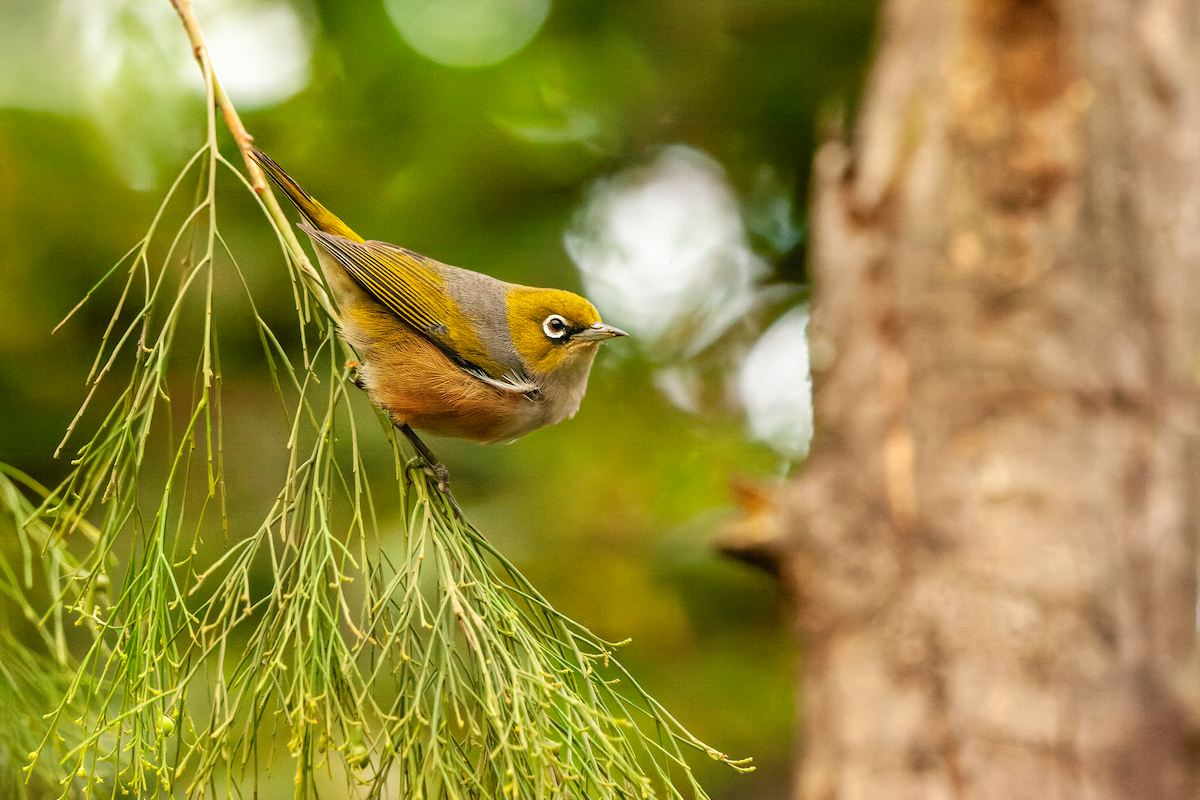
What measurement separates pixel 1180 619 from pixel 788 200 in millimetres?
3488

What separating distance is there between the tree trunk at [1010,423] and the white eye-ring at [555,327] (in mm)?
1222

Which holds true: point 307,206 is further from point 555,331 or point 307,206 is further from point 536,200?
point 536,200

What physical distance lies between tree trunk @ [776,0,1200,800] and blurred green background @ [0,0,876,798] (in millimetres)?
972

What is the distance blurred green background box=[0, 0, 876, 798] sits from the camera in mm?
4547

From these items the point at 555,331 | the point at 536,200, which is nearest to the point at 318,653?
the point at 555,331

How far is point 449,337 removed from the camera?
10.4 ft

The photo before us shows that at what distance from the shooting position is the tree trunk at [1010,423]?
336 centimetres

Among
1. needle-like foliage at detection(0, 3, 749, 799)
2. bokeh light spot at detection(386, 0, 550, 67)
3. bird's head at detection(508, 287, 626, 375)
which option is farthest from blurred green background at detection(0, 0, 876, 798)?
needle-like foliage at detection(0, 3, 749, 799)

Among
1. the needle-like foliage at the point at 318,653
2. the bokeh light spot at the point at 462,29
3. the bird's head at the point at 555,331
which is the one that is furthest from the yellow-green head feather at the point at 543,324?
the bokeh light spot at the point at 462,29

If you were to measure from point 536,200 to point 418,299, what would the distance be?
2.51m

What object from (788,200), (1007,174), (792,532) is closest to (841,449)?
(792,532)

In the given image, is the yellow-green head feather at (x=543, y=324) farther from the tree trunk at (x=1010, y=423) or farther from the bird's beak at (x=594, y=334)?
the tree trunk at (x=1010, y=423)

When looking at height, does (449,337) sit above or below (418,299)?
below

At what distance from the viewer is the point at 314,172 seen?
497 cm
